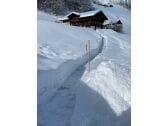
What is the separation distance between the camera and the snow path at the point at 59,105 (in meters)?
3.10

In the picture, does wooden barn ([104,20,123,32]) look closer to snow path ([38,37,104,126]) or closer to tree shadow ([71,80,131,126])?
snow path ([38,37,104,126])

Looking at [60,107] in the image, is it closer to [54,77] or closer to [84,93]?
[84,93]

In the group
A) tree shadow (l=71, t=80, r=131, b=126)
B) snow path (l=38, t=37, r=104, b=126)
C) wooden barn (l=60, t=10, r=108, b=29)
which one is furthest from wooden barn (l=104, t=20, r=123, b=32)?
tree shadow (l=71, t=80, r=131, b=126)

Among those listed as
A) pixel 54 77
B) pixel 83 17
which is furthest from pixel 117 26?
pixel 54 77

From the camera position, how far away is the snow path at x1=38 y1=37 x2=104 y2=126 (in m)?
3.10

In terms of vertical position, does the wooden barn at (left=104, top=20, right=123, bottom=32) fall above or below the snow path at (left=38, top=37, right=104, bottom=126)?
above

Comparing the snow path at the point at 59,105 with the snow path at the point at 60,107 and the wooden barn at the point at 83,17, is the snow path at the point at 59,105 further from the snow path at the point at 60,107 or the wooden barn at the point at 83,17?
the wooden barn at the point at 83,17

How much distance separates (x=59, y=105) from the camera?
143 inches
